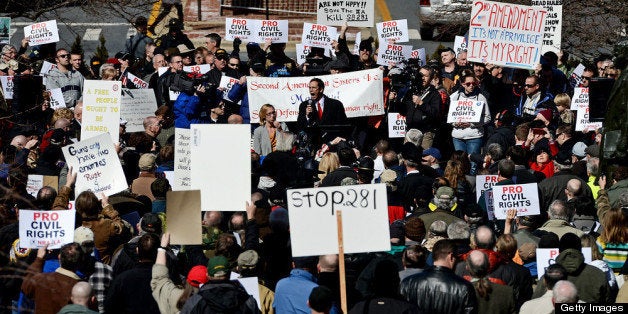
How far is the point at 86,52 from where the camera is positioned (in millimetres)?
28391

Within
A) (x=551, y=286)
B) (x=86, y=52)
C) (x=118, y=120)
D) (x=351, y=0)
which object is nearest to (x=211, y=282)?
(x=551, y=286)

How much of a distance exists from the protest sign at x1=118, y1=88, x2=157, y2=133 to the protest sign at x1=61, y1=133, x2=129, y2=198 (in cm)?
376

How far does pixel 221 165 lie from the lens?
45.3 ft

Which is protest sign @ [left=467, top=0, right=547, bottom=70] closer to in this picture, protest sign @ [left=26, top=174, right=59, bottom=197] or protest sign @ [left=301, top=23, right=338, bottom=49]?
protest sign @ [left=301, top=23, right=338, bottom=49]

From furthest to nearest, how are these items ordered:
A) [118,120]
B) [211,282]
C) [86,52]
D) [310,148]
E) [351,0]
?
[86,52] → [351,0] → [310,148] → [118,120] → [211,282]

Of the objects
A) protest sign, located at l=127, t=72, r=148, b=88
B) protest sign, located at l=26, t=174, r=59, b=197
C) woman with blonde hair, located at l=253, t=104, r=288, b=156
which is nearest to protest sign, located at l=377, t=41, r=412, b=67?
protest sign, located at l=127, t=72, r=148, b=88

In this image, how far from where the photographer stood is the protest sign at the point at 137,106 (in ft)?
60.5

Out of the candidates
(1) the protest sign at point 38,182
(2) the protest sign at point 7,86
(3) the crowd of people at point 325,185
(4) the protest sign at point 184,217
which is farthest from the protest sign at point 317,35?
(4) the protest sign at point 184,217

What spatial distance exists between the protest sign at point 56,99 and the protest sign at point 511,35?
603 cm

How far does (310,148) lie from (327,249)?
7197 mm

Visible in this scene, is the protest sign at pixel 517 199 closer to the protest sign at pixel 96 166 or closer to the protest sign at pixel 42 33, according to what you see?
the protest sign at pixel 96 166

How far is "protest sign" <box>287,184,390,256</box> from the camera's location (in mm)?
10906

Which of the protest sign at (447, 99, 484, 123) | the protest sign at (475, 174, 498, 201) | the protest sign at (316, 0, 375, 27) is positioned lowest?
the protest sign at (475, 174, 498, 201)

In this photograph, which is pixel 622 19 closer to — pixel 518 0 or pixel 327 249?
pixel 518 0
